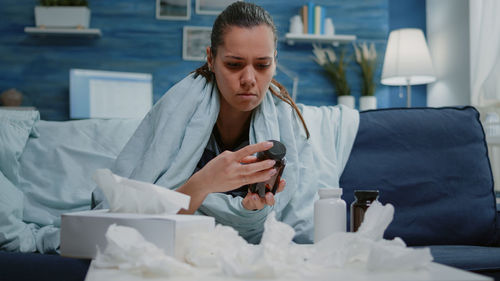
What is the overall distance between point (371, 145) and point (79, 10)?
→ 2.61m

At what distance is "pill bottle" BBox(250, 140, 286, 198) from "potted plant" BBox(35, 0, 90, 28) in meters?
2.82

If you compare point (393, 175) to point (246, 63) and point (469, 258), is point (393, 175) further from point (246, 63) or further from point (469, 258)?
point (246, 63)

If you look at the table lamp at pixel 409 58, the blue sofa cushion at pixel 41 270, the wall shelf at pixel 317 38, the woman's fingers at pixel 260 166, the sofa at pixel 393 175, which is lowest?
the blue sofa cushion at pixel 41 270

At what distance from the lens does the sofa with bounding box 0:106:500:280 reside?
1.50 metres

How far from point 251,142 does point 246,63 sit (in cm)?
28

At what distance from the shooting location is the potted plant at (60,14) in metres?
3.39

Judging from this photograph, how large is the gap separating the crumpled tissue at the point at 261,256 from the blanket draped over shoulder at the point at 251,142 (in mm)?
590

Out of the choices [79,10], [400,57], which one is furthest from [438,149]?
[79,10]

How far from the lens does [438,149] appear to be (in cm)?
158

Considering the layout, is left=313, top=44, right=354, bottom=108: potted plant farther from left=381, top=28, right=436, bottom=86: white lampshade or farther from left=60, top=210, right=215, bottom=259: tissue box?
left=60, top=210, right=215, bottom=259: tissue box

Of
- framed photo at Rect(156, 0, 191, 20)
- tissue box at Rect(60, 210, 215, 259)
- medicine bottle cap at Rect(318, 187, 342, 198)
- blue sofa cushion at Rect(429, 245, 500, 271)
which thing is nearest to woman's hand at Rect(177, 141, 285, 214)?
medicine bottle cap at Rect(318, 187, 342, 198)

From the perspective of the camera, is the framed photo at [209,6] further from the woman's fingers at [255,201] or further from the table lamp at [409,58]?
the woman's fingers at [255,201]

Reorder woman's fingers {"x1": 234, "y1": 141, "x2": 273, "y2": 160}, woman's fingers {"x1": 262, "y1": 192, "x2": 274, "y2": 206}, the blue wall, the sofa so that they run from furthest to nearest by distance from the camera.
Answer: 1. the blue wall
2. the sofa
3. woman's fingers {"x1": 262, "y1": 192, "x2": 274, "y2": 206}
4. woman's fingers {"x1": 234, "y1": 141, "x2": 273, "y2": 160}

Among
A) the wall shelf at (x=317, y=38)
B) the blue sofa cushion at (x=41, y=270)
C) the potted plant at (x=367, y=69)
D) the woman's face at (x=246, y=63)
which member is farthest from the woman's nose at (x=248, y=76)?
the potted plant at (x=367, y=69)
